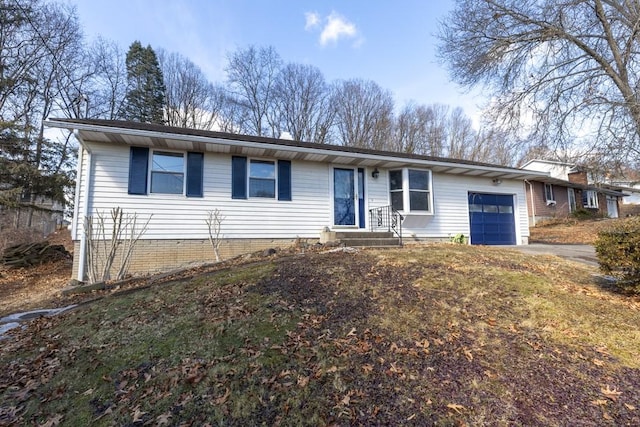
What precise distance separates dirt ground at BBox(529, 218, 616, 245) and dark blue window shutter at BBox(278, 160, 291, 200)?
1180cm

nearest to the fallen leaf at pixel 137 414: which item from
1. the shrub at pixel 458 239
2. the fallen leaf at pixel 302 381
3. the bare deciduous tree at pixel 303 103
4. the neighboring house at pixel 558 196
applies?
the fallen leaf at pixel 302 381

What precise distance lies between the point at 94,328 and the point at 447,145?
31.2m

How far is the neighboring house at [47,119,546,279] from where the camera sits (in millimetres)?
7801

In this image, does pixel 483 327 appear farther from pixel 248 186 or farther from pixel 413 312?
pixel 248 186

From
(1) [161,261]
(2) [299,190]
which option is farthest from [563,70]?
(1) [161,261]

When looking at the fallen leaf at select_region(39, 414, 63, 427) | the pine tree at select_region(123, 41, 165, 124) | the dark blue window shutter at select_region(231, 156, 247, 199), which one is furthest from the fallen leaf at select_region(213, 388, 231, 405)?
the pine tree at select_region(123, 41, 165, 124)

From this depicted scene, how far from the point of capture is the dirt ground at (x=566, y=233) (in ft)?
45.9

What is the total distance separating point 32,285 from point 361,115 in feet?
80.9

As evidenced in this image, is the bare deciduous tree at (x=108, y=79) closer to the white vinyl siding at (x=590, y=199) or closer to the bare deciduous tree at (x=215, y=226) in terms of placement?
the bare deciduous tree at (x=215, y=226)

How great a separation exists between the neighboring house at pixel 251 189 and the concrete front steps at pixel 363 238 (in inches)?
21.2

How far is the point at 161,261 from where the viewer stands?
8125 mm

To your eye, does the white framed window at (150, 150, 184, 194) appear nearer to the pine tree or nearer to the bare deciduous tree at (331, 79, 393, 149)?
the pine tree

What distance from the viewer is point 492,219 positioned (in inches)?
497

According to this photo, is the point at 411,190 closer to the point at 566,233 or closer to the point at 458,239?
the point at 458,239
